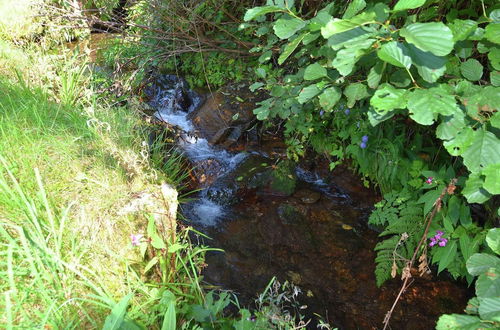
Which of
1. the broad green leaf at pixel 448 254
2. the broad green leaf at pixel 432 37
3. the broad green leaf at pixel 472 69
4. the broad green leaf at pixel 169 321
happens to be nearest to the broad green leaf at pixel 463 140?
the broad green leaf at pixel 472 69

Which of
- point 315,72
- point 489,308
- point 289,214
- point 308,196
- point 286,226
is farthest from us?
point 308,196

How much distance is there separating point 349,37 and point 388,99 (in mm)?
222

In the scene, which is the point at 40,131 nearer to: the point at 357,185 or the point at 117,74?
the point at 117,74

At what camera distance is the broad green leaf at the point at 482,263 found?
0.98 meters

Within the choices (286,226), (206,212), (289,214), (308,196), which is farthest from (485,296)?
(206,212)

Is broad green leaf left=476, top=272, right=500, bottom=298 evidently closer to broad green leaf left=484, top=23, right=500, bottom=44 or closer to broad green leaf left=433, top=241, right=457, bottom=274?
broad green leaf left=484, top=23, right=500, bottom=44

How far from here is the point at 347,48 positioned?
1020 mm

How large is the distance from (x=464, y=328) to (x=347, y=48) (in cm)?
83

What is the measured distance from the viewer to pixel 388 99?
1053mm

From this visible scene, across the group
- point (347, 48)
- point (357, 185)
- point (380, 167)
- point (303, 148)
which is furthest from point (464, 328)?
point (303, 148)

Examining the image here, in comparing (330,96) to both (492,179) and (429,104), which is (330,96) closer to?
(429,104)

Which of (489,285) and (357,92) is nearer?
(489,285)

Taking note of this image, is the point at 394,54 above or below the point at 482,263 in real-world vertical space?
above

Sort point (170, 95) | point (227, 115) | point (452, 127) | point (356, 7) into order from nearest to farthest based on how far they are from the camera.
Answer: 1. point (452, 127)
2. point (356, 7)
3. point (227, 115)
4. point (170, 95)
